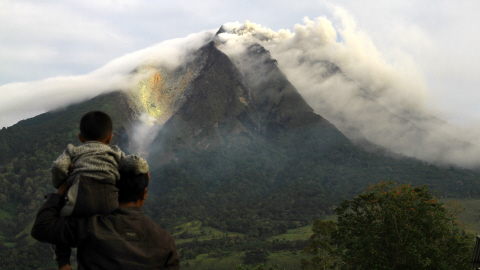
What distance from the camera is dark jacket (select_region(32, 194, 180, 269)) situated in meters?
3.51

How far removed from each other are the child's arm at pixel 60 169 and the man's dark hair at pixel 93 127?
390 mm

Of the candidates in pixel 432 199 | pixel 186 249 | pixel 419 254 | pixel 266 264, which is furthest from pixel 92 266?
pixel 186 249

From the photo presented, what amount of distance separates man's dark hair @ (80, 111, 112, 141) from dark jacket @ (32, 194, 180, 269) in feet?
2.40

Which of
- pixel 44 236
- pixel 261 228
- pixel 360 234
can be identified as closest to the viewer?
pixel 44 236

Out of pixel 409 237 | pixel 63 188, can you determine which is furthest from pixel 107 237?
pixel 409 237

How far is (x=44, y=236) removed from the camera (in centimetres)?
350

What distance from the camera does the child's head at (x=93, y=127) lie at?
13.2ft

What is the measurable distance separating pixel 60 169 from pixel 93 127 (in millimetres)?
626

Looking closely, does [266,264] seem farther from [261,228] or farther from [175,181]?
[175,181]

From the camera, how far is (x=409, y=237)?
25.0m

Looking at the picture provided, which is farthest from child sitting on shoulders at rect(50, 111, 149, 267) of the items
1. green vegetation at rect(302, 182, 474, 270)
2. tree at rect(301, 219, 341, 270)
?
tree at rect(301, 219, 341, 270)

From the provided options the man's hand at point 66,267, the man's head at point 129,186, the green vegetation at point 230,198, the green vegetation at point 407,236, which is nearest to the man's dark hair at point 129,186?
the man's head at point 129,186

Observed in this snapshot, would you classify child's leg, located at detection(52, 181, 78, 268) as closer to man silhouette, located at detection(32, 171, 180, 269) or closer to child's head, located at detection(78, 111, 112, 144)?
man silhouette, located at detection(32, 171, 180, 269)

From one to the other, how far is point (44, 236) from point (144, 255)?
949mm
